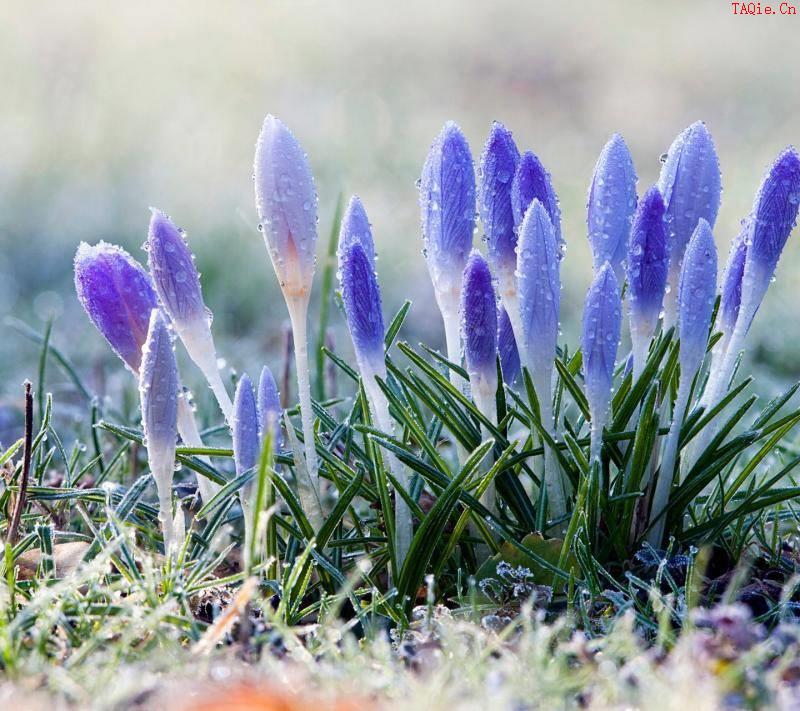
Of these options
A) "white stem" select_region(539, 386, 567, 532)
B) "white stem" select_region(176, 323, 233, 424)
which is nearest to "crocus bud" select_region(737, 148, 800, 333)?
"white stem" select_region(539, 386, 567, 532)

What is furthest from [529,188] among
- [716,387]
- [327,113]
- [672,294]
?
[327,113]

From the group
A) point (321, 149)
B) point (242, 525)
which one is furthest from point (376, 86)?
point (242, 525)

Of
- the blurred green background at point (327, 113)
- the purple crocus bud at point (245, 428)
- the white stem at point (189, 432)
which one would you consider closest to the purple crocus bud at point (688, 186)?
the purple crocus bud at point (245, 428)

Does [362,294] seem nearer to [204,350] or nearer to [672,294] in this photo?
[204,350]

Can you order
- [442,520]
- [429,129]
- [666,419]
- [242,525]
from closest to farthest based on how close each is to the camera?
[442,520], [666,419], [242,525], [429,129]

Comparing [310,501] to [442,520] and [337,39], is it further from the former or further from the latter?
[337,39]
